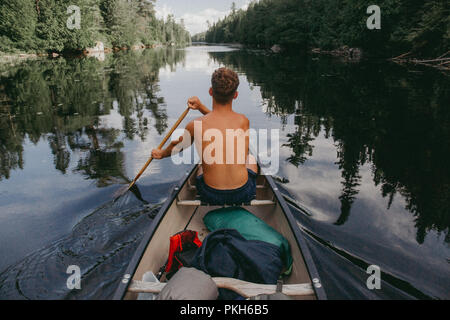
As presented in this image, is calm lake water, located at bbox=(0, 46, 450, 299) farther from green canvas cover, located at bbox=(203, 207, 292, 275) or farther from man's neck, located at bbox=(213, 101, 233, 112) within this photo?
man's neck, located at bbox=(213, 101, 233, 112)

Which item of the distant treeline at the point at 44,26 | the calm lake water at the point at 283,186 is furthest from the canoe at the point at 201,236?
the distant treeline at the point at 44,26

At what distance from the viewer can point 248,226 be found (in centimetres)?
279

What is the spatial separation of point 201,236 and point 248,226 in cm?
87

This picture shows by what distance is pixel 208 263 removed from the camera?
2.29m

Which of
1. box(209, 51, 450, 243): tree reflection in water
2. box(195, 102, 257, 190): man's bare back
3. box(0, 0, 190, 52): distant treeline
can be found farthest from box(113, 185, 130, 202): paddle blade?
box(0, 0, 190, 52): distant treeline

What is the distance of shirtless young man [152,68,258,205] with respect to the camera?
9.30 ft

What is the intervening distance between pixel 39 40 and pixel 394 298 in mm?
39007

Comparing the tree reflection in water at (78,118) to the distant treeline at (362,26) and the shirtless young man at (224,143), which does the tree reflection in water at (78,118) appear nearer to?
the shirtless young man at (224,143)

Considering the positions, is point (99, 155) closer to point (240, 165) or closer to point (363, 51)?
point (240, 165)

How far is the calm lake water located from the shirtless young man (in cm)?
124

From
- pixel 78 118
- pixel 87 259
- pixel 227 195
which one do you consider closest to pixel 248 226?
pixel 227 195

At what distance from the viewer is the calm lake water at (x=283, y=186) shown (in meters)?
3.23

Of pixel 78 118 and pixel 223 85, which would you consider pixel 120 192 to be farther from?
pixel 78 118
